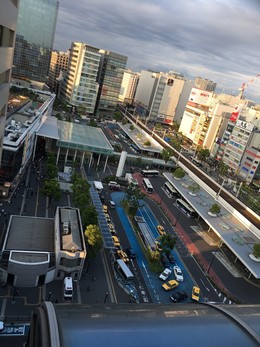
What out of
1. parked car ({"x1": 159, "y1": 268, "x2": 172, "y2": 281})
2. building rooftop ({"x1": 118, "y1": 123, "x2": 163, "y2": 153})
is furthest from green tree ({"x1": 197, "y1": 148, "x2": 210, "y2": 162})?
parked car ({"x1": 159, "y1": 268, "x2": 172, "y2": 281})

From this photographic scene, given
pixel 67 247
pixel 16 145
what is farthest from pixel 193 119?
pixel 67 247

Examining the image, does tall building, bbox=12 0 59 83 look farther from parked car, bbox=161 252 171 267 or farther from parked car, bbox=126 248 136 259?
parked car, bbox=161 252 171 267

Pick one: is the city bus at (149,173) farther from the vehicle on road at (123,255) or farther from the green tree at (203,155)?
the vehicle on road at (123,255)

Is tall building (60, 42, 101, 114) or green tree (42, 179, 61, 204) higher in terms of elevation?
tall building (60, 42, 101, 114)

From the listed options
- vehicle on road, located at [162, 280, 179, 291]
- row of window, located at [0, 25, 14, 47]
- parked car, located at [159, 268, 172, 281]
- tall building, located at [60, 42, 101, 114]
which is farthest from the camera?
tall building, located at [60, 42, 101, 114]

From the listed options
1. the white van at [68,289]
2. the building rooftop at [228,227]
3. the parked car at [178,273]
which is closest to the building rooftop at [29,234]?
the white van at [68,289]

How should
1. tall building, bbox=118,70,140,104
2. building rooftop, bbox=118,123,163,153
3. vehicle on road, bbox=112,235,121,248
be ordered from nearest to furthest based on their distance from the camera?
vehicle on road, bbox=112,235,121,248 → building rooftop, bbox=118,123,163,153 → tall building, bbox=118,70,140,104

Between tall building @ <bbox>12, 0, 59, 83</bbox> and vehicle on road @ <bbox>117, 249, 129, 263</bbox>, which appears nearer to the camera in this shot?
vehicle on road @ <bbox>117, 249, 129, 263</bbox>
